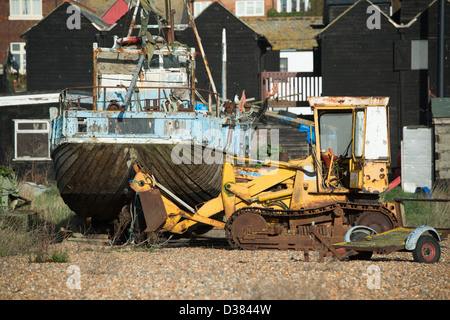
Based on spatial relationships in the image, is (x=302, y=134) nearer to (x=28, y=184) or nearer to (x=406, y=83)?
(x=406, y=83)

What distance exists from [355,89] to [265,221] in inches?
849

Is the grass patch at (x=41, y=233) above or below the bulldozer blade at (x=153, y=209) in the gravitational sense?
below

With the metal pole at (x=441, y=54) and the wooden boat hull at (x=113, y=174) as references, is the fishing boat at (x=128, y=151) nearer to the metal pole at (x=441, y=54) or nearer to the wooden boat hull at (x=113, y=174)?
the wooden boat hull at (x=113, y=174)

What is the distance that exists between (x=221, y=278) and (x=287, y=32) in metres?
31.3

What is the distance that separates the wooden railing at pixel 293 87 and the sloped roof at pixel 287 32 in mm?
4269

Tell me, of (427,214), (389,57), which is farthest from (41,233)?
(389,57)

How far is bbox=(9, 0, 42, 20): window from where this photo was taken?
43.2 metres

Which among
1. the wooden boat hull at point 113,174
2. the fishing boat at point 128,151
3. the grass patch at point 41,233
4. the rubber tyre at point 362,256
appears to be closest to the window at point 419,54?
the grass patch at point 41,233

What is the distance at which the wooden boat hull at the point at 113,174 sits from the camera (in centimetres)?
1210

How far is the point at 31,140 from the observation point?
90.1 feet

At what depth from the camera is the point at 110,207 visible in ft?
43.2

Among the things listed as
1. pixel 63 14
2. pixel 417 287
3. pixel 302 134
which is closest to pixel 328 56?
pixel 302 134

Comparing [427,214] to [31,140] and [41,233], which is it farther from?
[31,140]
